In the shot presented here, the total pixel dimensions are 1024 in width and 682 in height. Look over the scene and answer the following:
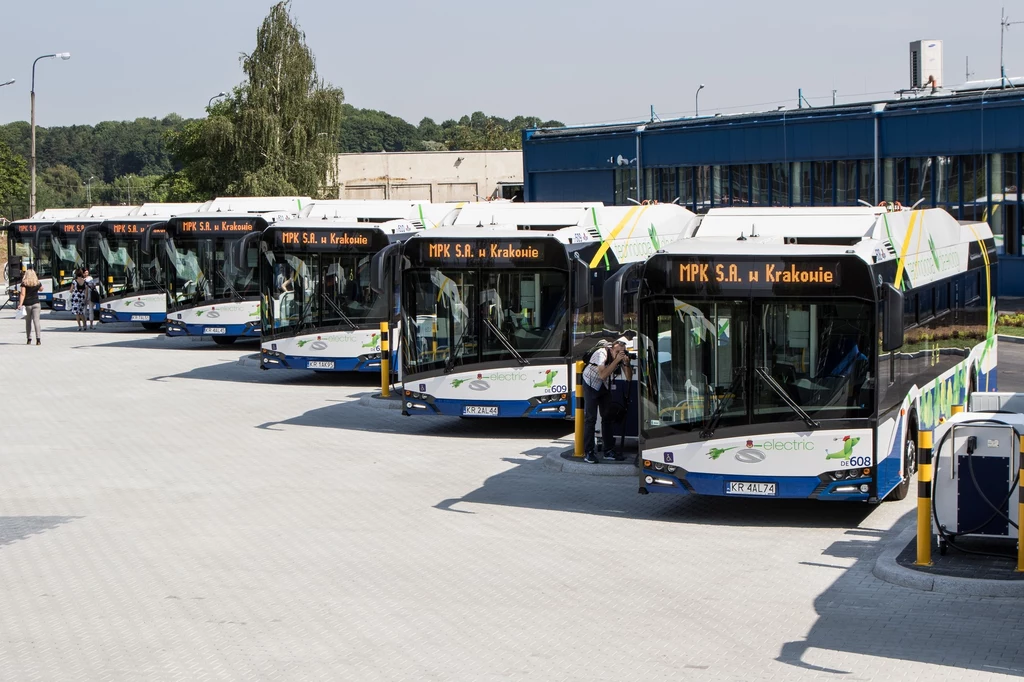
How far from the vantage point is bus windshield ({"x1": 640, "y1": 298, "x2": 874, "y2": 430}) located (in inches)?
503

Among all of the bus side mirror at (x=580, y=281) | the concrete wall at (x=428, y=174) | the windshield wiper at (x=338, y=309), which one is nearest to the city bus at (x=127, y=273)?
the windshield wiper at (x=338, y=309)

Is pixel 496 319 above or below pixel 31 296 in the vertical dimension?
below

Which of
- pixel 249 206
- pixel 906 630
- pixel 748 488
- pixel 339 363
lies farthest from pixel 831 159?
pixel 906 630

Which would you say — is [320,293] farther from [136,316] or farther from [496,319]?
[136,316]

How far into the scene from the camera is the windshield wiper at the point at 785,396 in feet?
42.1

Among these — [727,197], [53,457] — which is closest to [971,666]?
[53,457]

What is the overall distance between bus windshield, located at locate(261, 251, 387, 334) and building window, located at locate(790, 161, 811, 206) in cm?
2539

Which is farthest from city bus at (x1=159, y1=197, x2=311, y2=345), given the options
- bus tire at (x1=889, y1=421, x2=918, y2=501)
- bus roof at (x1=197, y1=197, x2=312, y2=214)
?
bus tire at (x1=889, y1=421, x2=918, y2=501)

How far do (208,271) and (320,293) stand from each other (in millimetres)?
7538

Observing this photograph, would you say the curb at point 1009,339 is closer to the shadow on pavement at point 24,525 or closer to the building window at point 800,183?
the building window at point 800,183

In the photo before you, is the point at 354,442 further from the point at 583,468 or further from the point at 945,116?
the point at 945,116

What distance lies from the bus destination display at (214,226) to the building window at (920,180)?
2141cm

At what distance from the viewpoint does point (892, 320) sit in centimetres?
1256

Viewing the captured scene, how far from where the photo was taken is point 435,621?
9.95 m
